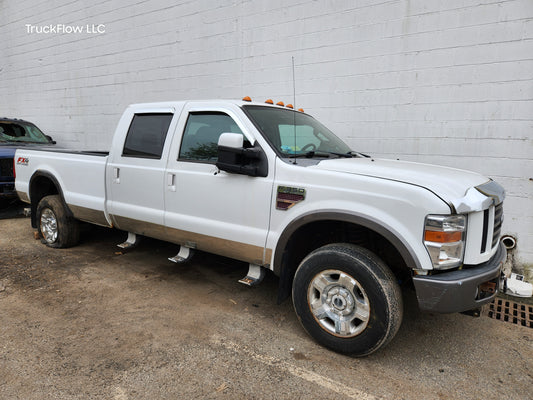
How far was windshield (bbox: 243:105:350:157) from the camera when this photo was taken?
3256 mm

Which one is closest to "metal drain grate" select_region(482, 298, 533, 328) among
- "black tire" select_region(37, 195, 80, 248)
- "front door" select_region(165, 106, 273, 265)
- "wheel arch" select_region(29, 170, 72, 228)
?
"front door" select_region(165, 106, 273, 265)

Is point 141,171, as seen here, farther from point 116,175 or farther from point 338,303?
point 338,303

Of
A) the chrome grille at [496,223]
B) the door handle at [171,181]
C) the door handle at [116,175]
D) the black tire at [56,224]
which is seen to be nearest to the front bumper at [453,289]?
the chrome grille at [496,223]

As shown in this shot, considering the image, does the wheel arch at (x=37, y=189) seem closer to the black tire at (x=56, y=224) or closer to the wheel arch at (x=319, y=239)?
the black tire at (x=56, y=224)

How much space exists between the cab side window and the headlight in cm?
183

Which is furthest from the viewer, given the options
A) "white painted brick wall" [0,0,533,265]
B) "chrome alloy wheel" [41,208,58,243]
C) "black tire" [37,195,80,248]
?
"chrome alloy wheel" [41,208,58,243]

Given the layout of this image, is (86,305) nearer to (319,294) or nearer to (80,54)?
(319,294)

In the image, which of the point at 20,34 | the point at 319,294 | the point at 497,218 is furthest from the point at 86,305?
the point at 20,34

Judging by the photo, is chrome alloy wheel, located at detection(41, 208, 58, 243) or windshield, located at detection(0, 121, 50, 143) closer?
chrome alloy wheel, located at detection(41, 208, 58, 243)

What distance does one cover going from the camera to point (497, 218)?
2777mm

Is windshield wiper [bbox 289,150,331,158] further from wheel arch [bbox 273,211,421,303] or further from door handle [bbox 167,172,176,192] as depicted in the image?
door handle [bbox 167,172,176,192]

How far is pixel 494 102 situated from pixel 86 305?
513cm

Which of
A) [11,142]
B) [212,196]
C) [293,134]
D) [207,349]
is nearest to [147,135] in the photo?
[212,196]

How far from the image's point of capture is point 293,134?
3430 millimetres
